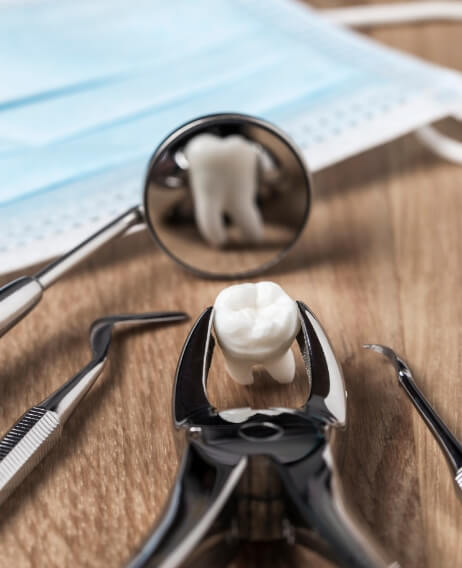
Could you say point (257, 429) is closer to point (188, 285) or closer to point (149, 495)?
point (149, 495)

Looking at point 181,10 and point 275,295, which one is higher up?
point 181,10

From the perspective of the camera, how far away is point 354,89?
0.63 meters

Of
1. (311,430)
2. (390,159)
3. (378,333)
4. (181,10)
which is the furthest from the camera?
(181,10)

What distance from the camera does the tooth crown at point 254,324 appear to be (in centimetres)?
36

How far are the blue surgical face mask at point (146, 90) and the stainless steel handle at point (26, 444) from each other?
0.17 metres

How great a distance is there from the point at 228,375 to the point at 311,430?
0.10 m

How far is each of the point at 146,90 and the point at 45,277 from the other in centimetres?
25

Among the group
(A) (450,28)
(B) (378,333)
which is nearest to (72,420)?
(B) (378,333)

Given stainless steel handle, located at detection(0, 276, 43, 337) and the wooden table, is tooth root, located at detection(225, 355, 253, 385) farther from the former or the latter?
stainless steel handle, located at detection(0, 276, 43, 337)

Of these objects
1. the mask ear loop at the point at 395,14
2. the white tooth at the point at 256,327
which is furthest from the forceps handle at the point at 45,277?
the mask ear loop at the point at 395,14

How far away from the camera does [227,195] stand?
0.51 metres

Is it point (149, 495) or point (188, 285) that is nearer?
point (149, 495)

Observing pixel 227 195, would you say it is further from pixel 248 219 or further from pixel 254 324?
pixel 254 324

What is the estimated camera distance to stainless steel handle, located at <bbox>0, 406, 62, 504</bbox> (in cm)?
33
